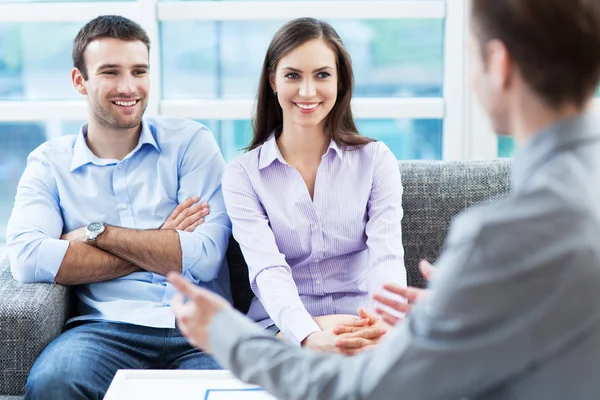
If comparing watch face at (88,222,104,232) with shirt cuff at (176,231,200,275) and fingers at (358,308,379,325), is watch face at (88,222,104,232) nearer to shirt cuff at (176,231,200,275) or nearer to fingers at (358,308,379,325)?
shirt cuff at (176,231,200,275)

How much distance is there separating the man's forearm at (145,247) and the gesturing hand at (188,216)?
6cm

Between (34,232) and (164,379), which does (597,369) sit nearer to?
(164,379)

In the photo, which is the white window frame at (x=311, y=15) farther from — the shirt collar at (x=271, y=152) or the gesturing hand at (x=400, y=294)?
the gesturing hand at (x=400, y=294)

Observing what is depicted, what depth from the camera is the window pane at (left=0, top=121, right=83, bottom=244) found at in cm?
331

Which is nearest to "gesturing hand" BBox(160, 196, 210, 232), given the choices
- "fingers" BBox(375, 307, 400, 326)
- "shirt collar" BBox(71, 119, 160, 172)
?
"shirt collar" BBox(71, 119, 160, 172)

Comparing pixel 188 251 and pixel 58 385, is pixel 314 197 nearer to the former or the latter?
pixel 188 251

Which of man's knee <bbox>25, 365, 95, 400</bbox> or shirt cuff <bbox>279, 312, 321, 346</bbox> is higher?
shirt cuff <bbox>279, 312, 321, 346</bbox>

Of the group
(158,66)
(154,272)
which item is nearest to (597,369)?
(154,272)

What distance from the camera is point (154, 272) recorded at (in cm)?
222

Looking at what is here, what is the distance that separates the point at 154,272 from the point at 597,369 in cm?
159

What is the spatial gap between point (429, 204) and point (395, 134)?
0.94 m

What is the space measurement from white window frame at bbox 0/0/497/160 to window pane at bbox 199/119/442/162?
21cm

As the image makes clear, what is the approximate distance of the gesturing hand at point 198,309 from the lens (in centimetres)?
99

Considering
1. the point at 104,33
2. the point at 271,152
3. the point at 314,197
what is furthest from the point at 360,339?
the point at 104,33
